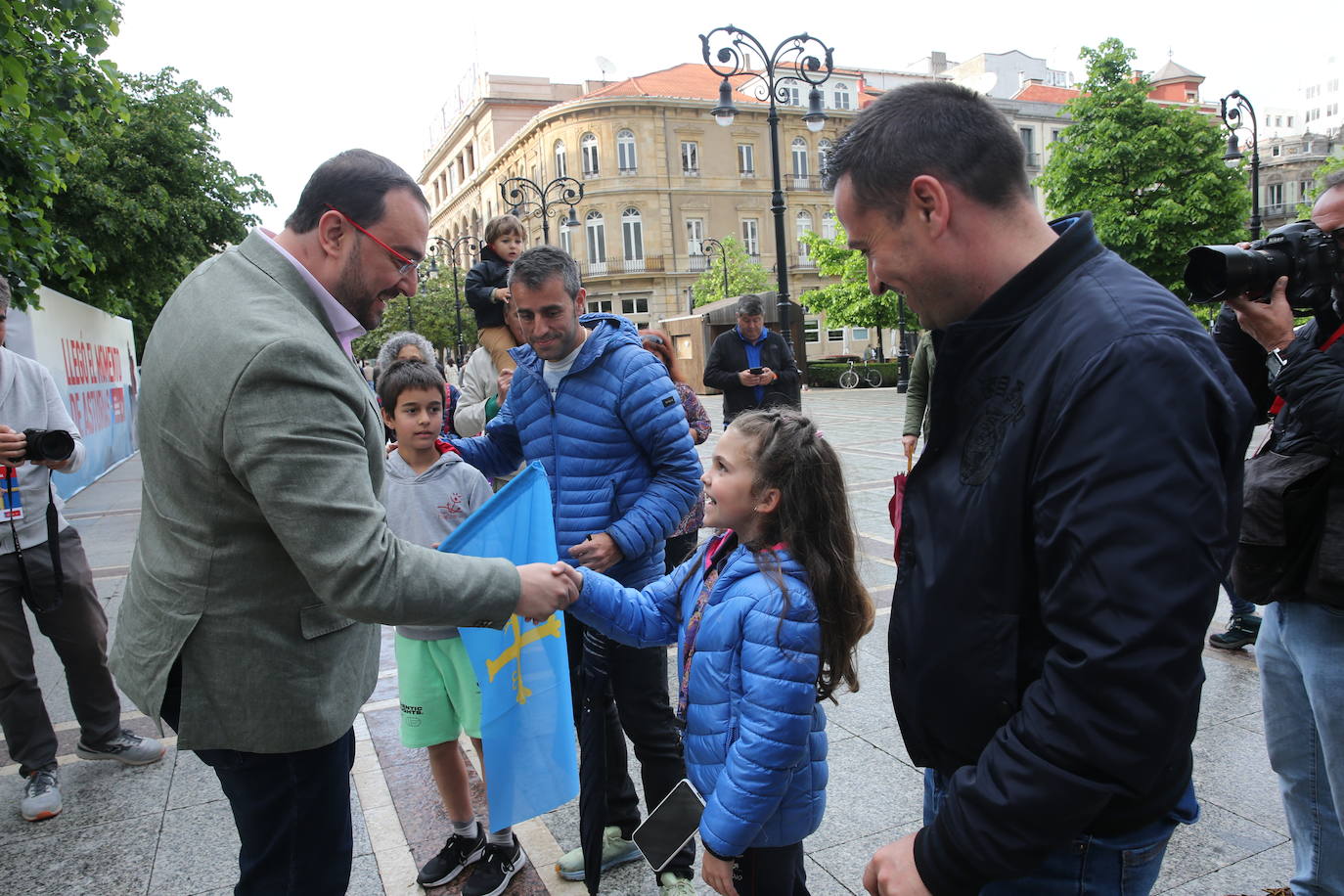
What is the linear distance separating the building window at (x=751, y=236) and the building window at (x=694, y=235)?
2.96m

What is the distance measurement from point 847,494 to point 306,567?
1.35 metres

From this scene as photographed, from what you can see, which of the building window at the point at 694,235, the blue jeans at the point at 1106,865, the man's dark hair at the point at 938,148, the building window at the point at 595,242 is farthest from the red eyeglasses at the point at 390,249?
the building window at the point at 694,235

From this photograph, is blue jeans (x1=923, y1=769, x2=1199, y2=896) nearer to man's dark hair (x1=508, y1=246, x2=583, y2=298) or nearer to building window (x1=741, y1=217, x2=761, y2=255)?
man's dark hair (x1=508, y1=246, x2=583, y2=298)

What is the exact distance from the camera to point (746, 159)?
181 ft

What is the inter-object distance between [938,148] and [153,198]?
22.5 metres

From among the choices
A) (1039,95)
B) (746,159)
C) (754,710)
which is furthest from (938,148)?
(1039,95)

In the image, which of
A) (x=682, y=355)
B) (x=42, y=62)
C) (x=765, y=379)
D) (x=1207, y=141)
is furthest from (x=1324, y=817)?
(x=1207, y=141)

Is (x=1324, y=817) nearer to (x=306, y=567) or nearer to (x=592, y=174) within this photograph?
(x=306, y=567)

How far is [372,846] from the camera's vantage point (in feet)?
10.4

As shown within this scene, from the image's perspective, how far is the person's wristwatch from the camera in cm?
217

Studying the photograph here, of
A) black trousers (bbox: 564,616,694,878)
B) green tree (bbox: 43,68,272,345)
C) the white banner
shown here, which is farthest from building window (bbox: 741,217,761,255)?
black trousers (bbox: 564,616,694,878)

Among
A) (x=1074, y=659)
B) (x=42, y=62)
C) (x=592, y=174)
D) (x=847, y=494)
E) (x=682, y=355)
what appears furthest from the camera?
(x=592, y=174)

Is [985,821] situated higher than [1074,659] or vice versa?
[1074,659]

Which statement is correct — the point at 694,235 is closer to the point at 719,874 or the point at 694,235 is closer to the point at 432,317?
the point at 432,317
